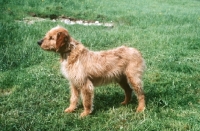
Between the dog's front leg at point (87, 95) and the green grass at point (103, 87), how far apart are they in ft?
0.50

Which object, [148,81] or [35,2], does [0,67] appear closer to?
[148,81]

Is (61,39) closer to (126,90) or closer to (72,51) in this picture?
(72,51)

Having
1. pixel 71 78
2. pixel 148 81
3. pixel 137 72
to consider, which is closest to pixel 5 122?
pixel 71 78

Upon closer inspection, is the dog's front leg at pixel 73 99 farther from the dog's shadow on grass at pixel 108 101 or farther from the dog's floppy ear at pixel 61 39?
the dog's floppy ear at pixel 61 39

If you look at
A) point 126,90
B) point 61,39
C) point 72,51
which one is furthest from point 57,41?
point 126,90

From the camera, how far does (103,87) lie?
693cm

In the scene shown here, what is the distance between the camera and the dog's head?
5.52m

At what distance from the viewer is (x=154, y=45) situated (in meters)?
10.3

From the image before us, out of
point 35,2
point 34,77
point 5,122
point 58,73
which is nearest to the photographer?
point 5,122

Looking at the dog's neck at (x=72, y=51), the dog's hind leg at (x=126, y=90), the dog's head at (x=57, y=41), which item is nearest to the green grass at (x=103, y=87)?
the dog's hind leg at (x=126, y=90)

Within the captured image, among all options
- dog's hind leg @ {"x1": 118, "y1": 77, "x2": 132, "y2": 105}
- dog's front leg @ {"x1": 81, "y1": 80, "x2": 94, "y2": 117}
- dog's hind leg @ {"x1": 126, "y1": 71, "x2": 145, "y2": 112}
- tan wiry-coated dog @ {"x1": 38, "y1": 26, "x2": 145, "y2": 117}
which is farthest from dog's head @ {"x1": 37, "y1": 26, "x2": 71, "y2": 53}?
dog's hind leg @ {"x1": 118, "y1": 77, "x2": 132, "y2": 105}

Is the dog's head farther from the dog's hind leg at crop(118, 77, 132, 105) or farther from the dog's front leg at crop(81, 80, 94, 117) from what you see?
the dog's hind leg at crop(118, 77, 132, 105)

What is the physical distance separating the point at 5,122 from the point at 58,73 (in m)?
2.65

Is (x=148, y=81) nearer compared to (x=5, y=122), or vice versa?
(x=5, y=122)
